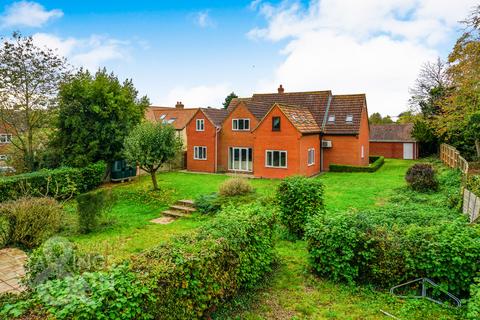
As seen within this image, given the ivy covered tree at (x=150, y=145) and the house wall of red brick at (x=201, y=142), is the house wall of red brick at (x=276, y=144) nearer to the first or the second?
the house wall of red brick at (x=201, y=142)

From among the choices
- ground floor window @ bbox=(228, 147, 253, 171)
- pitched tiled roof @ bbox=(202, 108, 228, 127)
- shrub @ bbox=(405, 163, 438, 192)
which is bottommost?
shrub @ bbox=(405, 163, 438, 192)

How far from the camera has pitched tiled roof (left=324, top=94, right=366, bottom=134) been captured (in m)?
26.6

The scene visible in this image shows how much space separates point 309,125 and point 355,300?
20.2 m

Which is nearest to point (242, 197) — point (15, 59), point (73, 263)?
point (73, 263)

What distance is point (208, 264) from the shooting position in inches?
208

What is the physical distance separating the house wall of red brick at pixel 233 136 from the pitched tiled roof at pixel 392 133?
21667 millimetres

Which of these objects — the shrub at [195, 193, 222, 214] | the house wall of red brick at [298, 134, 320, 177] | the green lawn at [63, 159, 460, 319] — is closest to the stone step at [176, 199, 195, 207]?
the shrub at [195, 193, 222, 214]

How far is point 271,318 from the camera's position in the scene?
19.1 ft

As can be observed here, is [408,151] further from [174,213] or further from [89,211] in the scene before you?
[89,211]

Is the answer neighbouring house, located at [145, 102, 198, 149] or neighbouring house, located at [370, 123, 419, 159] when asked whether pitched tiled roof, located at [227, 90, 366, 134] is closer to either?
neighbouring house, located at [145, 102, 198, 149]

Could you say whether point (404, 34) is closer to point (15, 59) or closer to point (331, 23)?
point (331, 23)

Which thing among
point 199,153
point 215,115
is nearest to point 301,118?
point 215,115

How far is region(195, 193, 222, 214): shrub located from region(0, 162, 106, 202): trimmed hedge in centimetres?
565

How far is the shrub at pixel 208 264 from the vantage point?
453cm
